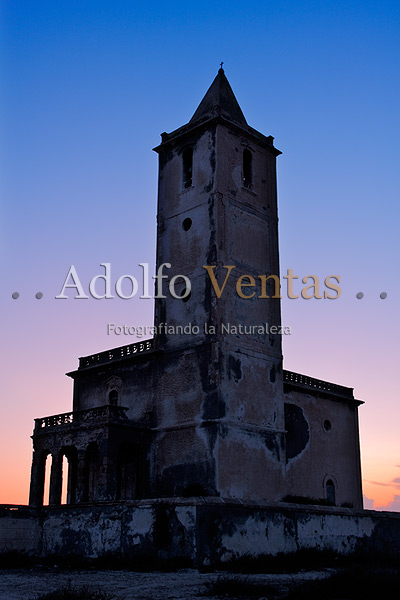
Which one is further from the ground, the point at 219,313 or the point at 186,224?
the point at 186,224

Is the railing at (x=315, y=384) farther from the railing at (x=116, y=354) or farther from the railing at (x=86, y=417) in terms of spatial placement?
the railing at (x=86, y=417)

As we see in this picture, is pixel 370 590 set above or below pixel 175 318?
below

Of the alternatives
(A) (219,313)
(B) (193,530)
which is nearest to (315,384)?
(A) (219,313)

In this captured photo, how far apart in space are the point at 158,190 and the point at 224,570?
59.0 feet

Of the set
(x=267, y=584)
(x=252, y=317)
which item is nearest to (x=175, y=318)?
(x=252, y=317)

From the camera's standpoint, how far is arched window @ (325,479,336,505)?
31500 mm

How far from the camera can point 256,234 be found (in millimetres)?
30156

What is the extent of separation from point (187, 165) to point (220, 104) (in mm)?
3082

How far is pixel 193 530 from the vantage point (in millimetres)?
18750

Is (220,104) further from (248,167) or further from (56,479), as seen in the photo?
(56,479)

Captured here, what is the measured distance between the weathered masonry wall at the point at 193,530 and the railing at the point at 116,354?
8235 millimetres

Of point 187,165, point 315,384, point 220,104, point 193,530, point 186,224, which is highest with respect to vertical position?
point 220,104

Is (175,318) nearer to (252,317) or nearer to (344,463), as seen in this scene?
(252,317)

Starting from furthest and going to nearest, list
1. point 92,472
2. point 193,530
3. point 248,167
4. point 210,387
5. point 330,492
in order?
point 330,492 → point 248,167 → point 92,472 → point 210,387 → point 193,530
